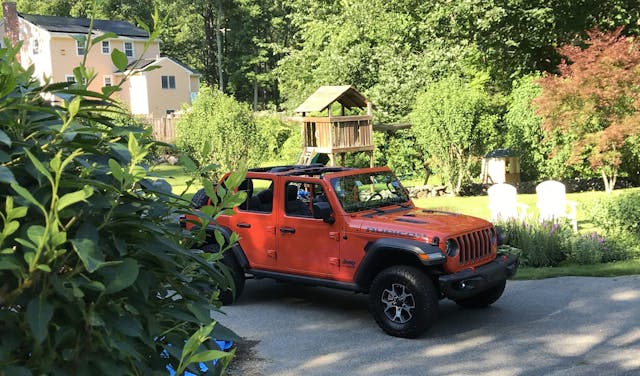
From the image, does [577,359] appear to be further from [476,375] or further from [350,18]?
[350,18]

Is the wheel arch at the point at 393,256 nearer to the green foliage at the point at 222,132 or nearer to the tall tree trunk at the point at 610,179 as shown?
the green foliage at the point at 222,132

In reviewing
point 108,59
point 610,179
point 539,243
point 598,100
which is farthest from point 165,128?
point 539,243

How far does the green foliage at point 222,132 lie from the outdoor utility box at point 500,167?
6.80 meters

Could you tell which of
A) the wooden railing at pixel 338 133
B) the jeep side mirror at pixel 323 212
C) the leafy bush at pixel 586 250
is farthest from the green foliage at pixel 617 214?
the wooden railing at pixel 338 133

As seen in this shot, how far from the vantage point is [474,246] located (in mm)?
7254

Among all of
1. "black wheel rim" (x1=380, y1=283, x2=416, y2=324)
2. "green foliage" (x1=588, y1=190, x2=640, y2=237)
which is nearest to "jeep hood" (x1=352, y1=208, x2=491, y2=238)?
"black wheel rim" (x1=380, y1=283, x2=416, y2=324)

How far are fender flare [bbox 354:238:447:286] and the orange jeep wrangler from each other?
0.01m

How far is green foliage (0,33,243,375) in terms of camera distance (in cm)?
139

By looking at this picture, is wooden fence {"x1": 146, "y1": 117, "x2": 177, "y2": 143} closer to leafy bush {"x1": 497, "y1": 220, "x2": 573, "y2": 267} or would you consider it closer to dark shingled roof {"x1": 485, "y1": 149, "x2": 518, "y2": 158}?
dark shingled roof {"x1": 485, "y1": 149, "x2": 518, "y2": 158}

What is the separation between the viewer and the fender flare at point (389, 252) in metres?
6.70

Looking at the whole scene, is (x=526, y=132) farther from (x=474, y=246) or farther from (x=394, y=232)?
(x=394, y=232)

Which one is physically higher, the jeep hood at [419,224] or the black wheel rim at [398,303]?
the jeep hood at [419,224]

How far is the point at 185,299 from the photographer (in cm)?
185

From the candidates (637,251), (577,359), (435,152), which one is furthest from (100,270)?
(435,152)
